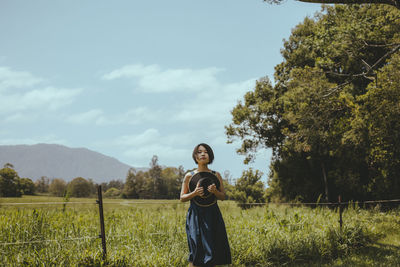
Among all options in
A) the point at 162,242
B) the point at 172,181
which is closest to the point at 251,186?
the point at 162,242

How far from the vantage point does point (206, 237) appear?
3.74m

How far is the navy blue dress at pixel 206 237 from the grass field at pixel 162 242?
63.6 inches

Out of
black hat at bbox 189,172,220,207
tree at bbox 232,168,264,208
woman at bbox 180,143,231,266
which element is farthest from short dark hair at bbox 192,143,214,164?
tree at bbox 232,168,264,208

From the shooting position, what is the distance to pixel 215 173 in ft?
13.4

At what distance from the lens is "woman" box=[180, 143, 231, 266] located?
3.73 meters

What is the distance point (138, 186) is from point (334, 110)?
189 feet

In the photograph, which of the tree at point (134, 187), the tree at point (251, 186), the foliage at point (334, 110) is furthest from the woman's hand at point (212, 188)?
the tree at point (134, 187)

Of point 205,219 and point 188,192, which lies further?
point 188,192

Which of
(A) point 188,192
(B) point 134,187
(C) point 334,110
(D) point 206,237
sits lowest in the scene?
(B) point 134,187

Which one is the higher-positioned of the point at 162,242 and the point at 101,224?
the point at 101,224

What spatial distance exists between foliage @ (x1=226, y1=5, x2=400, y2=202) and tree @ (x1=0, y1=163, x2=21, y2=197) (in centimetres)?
2386

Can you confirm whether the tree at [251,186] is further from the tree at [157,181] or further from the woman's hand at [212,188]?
the tree at [157,181]

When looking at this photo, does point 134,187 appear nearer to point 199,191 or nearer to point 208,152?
point 208,152

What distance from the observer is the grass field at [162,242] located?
16.6 feet
